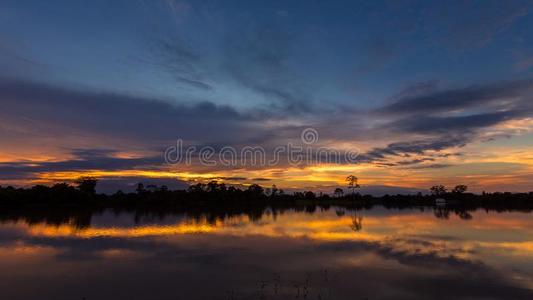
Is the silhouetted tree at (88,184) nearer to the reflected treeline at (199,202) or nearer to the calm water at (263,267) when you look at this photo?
the reflected treeline at (199,202)

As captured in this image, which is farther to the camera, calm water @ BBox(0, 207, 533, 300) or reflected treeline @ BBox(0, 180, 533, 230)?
reflected treeline @ BBox(0, 180, 533, 230)

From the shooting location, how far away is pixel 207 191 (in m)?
140

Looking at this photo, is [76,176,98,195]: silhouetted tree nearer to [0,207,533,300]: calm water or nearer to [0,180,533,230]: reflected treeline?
[0,180,533,230]: reflected treeline

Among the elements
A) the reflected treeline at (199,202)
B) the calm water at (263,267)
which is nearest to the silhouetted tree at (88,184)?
the reflected treeline at (199,202)

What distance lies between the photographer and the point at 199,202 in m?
128

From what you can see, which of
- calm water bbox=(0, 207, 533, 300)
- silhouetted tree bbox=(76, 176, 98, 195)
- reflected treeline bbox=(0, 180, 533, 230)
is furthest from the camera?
silhouetted tree bbox=(76, 176, 98, 195)

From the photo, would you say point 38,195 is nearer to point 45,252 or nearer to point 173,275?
point 45,252

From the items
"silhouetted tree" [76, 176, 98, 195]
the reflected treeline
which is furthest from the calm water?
"silhouetted tree" [76, 176, 98, 195]

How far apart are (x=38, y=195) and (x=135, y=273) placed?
277 ft

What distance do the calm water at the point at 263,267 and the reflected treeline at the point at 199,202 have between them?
2290 cm

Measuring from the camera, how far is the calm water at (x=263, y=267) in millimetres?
16781

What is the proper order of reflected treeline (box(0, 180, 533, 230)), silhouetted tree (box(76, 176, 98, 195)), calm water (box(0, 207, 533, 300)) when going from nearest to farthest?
calm water (box(0, 207, 533, 300))
reflected treeline (box(0, 180, 533, 230))
silhouetted tree (box(76, 176, 98, 195))

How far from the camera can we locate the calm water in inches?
661

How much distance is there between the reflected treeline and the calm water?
2290cm
